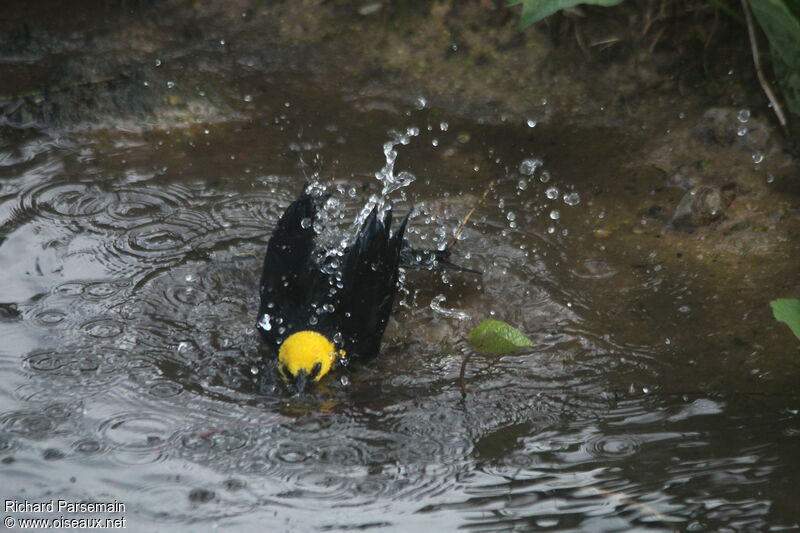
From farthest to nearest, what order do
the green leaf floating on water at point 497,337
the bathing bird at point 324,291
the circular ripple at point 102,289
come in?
the circular ripple at point 102,289, the bathing bird at point 324,291, the green leaf floating on water at point 497,337

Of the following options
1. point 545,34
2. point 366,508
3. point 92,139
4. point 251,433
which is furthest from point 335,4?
point 366,508


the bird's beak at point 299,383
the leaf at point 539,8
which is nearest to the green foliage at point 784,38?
the leaf at point 539,8

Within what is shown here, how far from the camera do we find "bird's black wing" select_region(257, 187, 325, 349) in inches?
165

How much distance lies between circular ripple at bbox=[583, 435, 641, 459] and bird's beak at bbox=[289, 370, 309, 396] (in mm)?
1192

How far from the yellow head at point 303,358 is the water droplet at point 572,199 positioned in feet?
5.02

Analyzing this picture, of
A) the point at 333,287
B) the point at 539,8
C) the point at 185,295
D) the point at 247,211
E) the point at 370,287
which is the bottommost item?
the point at 370,287

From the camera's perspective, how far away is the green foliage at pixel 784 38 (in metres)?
4.57

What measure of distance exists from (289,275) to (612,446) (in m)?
1.69

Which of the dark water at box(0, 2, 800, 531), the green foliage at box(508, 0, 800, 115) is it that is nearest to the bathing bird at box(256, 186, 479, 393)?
the dark water at box(0, 2, 800, 531)

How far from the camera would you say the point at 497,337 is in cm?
355

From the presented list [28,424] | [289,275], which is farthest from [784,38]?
[28,424]

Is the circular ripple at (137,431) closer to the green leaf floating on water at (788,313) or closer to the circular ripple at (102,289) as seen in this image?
the circular ripple at (102,289)

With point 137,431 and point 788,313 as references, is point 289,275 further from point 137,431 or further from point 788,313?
point 788,313

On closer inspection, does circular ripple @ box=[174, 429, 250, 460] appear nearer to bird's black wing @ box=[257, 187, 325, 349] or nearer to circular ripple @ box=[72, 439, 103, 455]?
circular ripple @ box=[72, 439, 103, 455]
